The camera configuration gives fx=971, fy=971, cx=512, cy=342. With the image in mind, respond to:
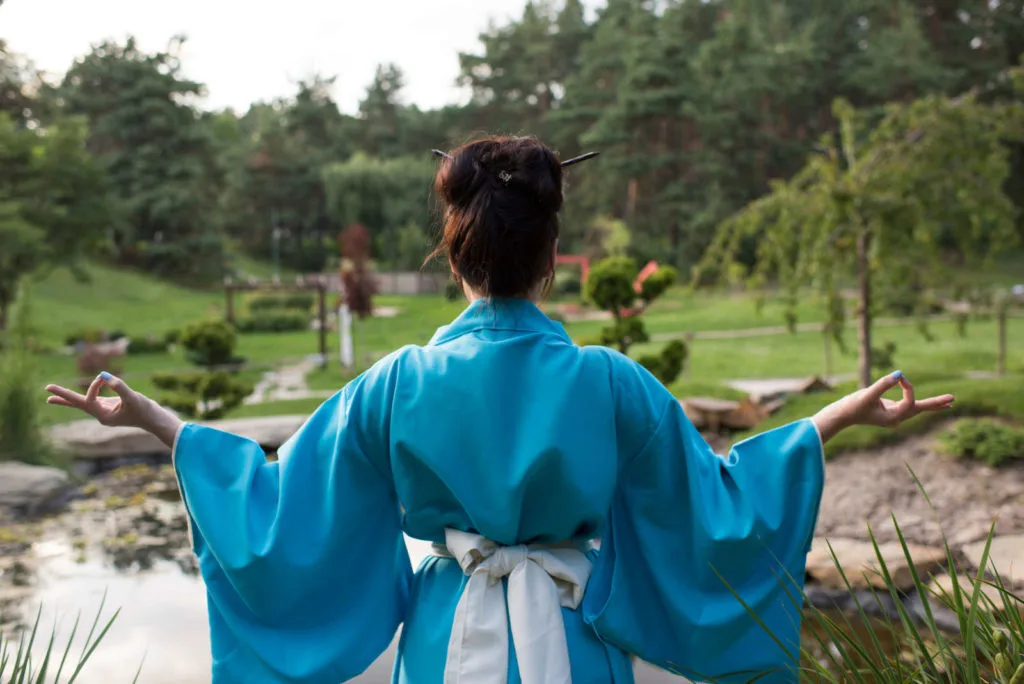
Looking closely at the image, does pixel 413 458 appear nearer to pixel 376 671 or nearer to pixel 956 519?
pixel 376 671

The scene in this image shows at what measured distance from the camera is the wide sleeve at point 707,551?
154cm

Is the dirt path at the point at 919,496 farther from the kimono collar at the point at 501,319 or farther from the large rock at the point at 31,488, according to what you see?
the large rock at the point at 31,488

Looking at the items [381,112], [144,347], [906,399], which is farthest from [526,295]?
[381,112]

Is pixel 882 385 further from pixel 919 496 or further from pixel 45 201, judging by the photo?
pixel 45 201

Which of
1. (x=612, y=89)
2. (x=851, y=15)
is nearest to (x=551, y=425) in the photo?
(x=612, y=89)

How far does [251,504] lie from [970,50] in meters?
29.7

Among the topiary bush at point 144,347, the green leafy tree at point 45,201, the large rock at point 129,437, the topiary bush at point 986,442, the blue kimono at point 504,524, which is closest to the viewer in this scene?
the blue kimono at point 504,524

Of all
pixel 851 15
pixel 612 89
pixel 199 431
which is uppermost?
pixel 851 15

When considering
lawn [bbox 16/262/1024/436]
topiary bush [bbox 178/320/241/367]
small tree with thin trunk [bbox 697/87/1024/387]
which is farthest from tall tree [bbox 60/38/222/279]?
small tree with thin trunk [bbox 697/87/1024/387]

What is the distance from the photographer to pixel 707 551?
5.09 ft

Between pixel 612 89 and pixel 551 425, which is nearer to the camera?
pixel 551 425

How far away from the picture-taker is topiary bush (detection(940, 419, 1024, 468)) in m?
4.98

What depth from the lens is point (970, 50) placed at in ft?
88.0

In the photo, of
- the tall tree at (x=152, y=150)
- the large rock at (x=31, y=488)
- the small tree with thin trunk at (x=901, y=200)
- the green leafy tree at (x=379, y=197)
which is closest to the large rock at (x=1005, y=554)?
the small tree with thin trunk at (x=901, y=200)
